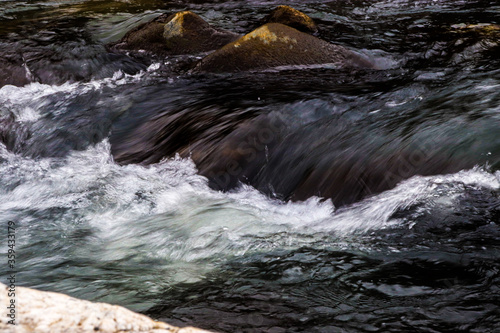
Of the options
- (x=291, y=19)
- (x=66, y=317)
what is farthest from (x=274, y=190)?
(x=291, y=19)

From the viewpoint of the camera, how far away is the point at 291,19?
7.98 metres

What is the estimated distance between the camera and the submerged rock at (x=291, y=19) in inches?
311

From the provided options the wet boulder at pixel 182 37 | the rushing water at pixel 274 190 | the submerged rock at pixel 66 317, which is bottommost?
the rushing water at pixel 274 190

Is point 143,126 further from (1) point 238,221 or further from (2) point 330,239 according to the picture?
(2) point 330,239

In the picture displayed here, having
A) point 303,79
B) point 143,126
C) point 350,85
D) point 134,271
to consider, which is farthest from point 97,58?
point 134,271

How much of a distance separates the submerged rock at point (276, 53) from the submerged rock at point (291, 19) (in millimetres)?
1042

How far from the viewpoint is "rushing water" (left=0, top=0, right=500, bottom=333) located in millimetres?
2973

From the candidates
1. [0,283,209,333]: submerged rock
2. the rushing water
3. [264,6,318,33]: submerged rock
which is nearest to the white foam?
the rushing water

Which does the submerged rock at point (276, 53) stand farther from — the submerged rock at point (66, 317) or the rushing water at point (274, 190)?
the submerged rock at point (66, 317)

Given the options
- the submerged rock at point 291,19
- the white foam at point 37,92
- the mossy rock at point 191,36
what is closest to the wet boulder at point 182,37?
the mossy rock at point 191,36

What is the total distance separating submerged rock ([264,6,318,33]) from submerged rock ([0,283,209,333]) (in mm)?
6397

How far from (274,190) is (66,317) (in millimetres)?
2692

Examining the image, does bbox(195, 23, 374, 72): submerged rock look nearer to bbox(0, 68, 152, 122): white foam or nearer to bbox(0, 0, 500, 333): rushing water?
bbox(0, 0, 500, 333): rushing water

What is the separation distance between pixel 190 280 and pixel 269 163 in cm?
171
